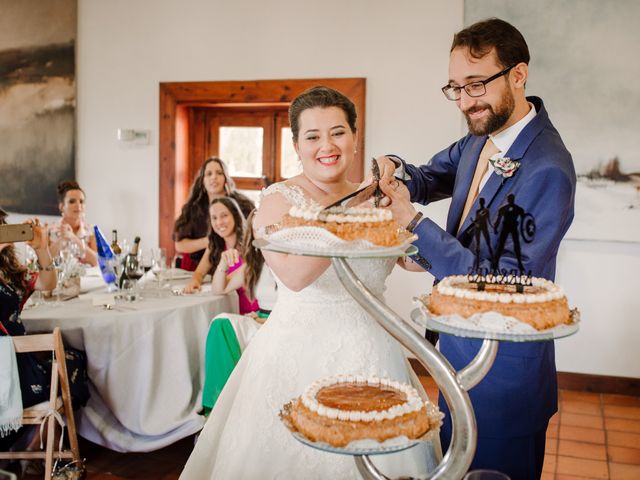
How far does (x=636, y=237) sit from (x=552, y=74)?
1.35 m

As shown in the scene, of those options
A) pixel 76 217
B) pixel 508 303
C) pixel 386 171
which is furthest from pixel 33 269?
pixel 508 303

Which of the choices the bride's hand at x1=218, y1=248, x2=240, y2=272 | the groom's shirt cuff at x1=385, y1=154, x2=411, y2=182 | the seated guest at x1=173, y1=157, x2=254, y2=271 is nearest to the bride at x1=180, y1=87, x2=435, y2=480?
the groom's shirt cuff at x1=385, y1=154, x2=411, y2=182

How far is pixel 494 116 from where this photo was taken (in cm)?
180

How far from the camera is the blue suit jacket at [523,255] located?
1.60 m

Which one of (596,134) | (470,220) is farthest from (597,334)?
(470,220)

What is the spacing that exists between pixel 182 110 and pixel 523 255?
199 inches

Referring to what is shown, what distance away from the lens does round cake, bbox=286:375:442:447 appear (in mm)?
1190

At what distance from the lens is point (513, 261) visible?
5.07 ft

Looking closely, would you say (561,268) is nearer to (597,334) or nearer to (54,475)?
(597,334)

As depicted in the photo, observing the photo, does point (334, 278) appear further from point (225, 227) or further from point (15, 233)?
point (225, 227)

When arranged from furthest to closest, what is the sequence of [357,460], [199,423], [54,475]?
[199,423]
[54,475]
[357,460]

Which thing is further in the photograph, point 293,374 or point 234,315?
point 234,315

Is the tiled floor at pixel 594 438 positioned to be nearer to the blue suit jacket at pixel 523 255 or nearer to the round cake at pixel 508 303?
the blue suit jacket at pixel 523 255

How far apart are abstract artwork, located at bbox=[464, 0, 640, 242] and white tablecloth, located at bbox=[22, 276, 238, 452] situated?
299 cm
